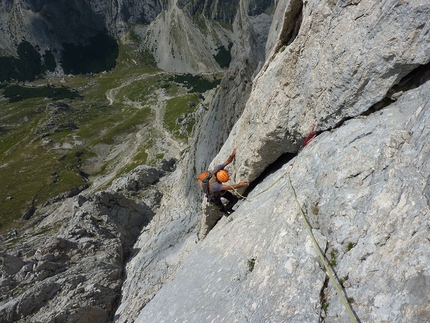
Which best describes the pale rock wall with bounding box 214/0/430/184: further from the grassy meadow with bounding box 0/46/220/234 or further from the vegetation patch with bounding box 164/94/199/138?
the vegetation patch with bounding box 164/94/199/138

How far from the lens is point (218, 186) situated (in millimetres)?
17375

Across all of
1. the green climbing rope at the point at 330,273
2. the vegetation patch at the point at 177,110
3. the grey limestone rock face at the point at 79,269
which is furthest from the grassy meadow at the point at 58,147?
the green climbing rope at the point at 330,273

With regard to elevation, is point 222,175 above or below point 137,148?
below

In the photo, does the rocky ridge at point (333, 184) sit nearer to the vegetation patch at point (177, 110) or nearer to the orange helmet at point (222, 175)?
the orange helmet at point (222, 175)

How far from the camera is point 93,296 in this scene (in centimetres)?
2708

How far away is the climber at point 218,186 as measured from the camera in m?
17.4

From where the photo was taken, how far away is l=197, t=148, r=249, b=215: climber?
57.2 feet

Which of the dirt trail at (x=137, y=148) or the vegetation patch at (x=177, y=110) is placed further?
the vegetation patch at (x=177, y=110)

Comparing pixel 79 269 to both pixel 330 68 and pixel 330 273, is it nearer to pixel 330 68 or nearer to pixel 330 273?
pixel 330 273

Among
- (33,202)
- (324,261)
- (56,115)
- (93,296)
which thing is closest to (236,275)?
(324,261)

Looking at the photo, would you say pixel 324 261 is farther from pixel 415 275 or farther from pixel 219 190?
pixel 219 190

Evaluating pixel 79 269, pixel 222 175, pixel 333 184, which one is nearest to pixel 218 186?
pixel 222 175

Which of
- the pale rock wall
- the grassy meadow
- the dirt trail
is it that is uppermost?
the grassy meadow

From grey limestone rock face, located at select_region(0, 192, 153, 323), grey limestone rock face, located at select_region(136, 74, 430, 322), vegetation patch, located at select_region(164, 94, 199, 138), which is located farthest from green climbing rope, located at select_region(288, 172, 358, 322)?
vegetation patch, located at select_region(164, 94, 199, 138)
